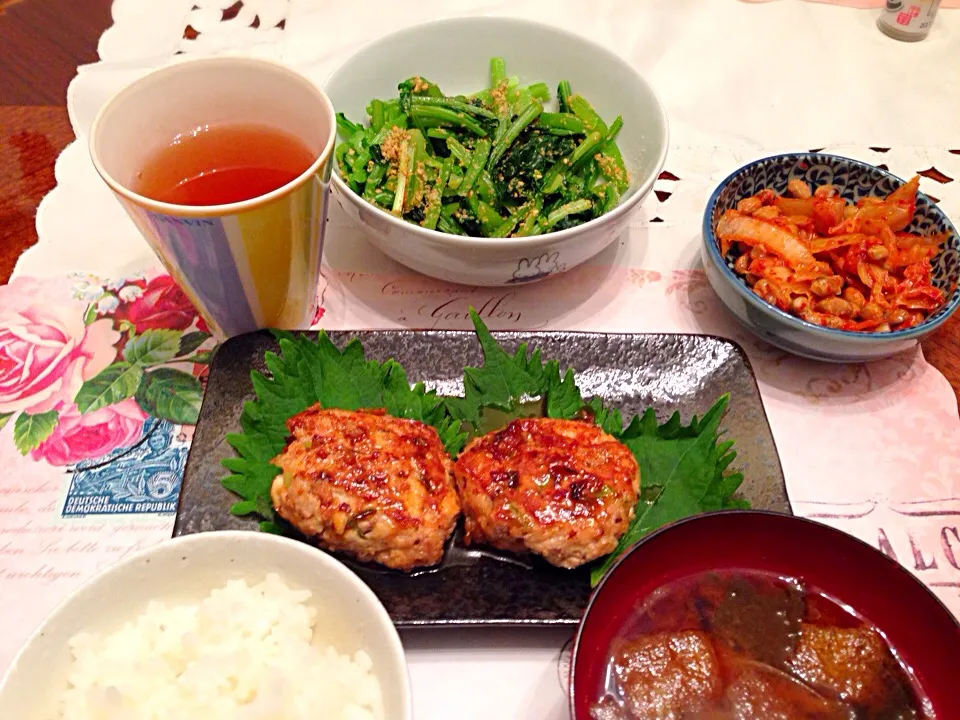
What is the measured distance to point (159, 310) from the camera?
1.98 metres

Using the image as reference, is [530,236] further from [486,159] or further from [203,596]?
[203,596]

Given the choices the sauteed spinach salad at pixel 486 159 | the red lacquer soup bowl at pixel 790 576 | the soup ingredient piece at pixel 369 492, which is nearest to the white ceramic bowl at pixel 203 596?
the soup ingredient piece at pixel 369 492

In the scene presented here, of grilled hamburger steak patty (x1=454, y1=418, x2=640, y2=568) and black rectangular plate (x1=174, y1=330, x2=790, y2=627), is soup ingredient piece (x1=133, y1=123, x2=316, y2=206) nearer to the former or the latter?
black rectangular plate (x1=174, y1=330, x2=790, y2=627)

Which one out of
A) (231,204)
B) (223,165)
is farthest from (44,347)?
(231,204)

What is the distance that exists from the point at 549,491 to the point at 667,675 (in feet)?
1.35

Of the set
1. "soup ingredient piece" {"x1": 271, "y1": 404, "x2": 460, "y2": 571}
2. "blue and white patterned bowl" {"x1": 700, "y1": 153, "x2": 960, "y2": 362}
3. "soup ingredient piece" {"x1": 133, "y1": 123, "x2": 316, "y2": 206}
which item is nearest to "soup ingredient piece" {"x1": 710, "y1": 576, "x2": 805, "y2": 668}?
"soup ingredient piece" {"x1": 271, "y1": 404, "x2": 460, "y2": 571}

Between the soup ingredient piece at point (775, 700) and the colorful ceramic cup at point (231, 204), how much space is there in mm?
1319

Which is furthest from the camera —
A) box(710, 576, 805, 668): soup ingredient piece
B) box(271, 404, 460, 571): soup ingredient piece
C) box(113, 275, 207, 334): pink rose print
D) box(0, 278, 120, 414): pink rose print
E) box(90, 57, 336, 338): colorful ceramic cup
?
box(113, 275, 207, 334): pink rose print

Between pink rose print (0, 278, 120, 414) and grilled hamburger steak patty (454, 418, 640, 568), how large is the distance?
1.09 m

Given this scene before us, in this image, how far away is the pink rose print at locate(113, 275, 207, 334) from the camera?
195 centimetres

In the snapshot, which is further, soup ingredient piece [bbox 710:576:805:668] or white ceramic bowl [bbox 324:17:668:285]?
white ceramic bowl [bbox 324:17:668:285]

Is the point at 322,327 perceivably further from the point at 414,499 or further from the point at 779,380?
the point at 779,380

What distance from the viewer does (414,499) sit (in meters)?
1.41

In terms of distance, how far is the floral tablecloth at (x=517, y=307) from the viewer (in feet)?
5.07
